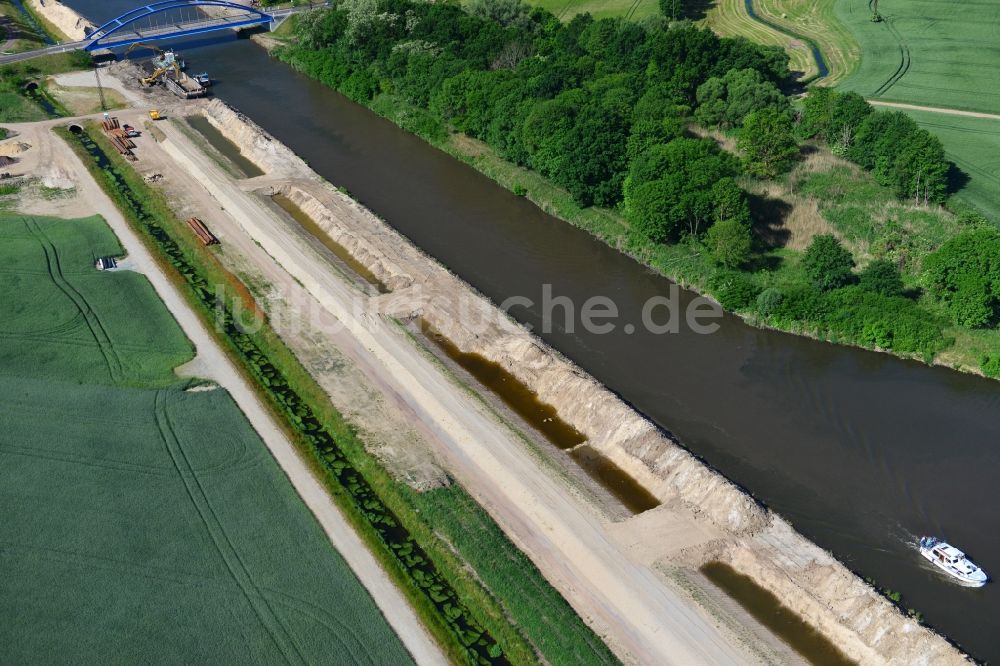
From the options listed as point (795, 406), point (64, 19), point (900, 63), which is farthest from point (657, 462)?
point (64, 19)

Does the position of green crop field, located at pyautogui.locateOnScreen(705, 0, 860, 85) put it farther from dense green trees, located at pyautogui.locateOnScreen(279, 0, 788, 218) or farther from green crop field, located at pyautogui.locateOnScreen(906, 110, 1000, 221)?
green crop field, located at pyautogui.locateOnScreen(906, 110, 1000, 221)

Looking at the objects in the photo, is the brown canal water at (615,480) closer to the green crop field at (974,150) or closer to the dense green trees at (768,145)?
the dense green trees at (768,145)

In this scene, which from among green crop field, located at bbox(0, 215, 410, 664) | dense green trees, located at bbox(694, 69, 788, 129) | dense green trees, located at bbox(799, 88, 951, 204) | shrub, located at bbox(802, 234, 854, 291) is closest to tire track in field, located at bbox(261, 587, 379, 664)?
green crop field, located at bbox(0, 215, 410, 664)

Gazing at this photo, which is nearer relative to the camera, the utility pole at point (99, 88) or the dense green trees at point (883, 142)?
the dense green trees at point (883, 142)

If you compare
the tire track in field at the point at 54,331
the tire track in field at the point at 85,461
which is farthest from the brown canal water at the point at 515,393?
the tire track in field at the point at 54,331

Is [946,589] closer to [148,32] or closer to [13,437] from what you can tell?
[13,437]
